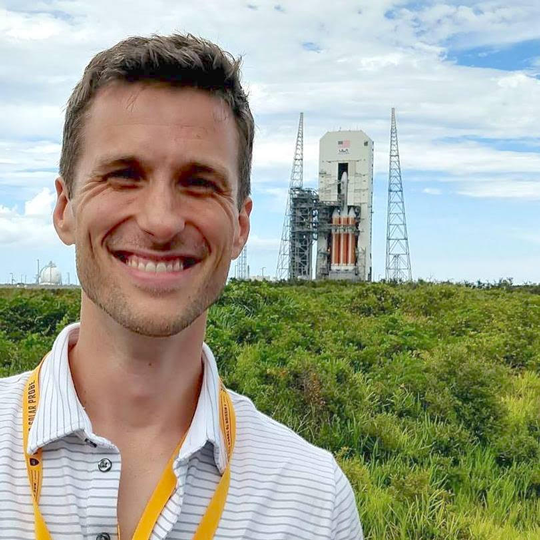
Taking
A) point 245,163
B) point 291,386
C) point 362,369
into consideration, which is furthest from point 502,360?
point 245,163

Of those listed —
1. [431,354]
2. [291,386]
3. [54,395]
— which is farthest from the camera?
[431,354]

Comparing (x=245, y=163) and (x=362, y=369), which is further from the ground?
(x=245, y=163)

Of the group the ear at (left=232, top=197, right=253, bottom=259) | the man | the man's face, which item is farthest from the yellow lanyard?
the ear at (left=232, top=197, right=253, bottom=259)

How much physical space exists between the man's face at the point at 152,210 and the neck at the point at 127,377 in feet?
0.28

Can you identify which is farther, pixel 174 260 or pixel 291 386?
pixel 291 386

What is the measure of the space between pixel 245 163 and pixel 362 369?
5.75 metres

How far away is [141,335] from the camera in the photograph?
164 cm

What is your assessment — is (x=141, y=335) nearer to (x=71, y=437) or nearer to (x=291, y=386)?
(x=71, y=437)

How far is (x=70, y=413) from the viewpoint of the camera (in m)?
1.55

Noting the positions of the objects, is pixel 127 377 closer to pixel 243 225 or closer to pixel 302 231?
pixel 243 225

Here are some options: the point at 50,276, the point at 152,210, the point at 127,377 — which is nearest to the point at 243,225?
the point at 152,210

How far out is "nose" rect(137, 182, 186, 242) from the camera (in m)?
1.58

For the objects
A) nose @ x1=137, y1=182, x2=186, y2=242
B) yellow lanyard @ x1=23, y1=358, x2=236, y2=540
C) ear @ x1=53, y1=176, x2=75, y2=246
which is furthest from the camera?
ear @ x1=53, y1=176, x2=75, y2=246

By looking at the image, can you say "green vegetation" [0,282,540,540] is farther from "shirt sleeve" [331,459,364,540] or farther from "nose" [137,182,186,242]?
"nose" [137,182,186,242]
